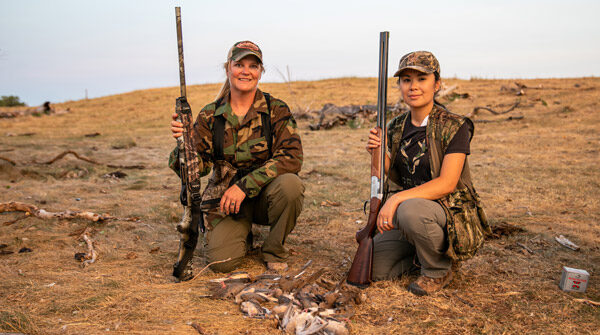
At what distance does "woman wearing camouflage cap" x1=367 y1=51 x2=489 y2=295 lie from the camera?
2.94m

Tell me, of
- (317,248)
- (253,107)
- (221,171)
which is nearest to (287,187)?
(221,171)

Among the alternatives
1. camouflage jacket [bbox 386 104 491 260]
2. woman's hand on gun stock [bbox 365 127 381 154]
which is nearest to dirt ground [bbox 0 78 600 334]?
camouflage jacket [bbox 386 104 491 260]

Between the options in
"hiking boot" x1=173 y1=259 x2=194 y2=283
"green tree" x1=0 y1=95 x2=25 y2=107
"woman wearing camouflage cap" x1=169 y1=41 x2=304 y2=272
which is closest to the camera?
"hiking boot" x1=173 y1=259 x2=194 y2=283

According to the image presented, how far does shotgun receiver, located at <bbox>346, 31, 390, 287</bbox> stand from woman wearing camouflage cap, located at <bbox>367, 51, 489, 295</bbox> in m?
0.07

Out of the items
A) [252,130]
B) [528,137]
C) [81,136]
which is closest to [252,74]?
[252,130]

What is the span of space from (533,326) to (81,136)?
47.4 feet

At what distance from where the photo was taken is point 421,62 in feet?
9.75

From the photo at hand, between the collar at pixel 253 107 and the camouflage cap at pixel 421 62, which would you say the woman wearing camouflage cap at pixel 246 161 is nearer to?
the collar at pixel 253 107

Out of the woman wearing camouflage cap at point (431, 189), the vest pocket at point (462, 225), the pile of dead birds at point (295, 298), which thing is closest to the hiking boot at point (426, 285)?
the woman wearing camouflage cap at point (431, 189)

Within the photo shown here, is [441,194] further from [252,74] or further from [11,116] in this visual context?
[11,116]

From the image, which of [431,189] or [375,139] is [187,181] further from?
[431,189]

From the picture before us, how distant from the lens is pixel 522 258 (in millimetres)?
3795

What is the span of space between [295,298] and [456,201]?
1.29 m

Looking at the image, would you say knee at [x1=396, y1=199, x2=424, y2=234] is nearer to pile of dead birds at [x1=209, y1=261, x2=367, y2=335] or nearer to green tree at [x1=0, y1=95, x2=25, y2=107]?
pile of dead birds at [x1=209, y1=261, x2=367, y2=335]
